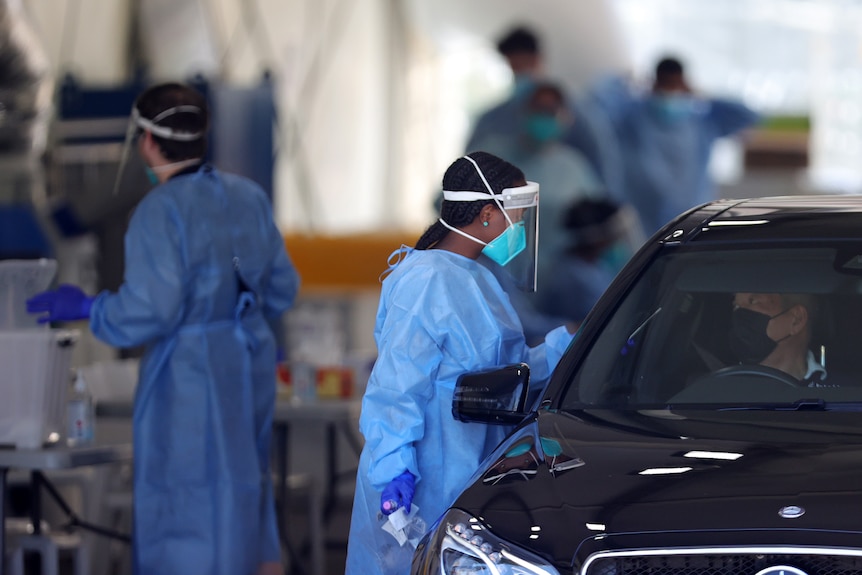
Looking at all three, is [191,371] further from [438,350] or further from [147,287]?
[438,350]

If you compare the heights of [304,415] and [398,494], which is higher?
[398,494]

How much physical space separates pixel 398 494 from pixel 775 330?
1.01 m

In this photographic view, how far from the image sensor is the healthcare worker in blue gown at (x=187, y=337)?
425 centimetres

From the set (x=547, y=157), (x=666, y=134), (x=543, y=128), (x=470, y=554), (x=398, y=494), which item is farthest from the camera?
(x=666, y=134)

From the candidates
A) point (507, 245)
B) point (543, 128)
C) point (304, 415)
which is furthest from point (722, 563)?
point (543, 128)

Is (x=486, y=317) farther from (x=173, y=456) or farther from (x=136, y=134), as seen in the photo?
(x=136, y=134)

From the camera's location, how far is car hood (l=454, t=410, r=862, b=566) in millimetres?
2350

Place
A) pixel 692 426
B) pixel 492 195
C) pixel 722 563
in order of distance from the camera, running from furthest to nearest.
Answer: pixel 492 195 → pixel 692 426 → pixel 722 563

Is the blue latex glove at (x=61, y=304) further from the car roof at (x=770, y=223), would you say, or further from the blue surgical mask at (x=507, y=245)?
the car roof at (x=770, y=223)

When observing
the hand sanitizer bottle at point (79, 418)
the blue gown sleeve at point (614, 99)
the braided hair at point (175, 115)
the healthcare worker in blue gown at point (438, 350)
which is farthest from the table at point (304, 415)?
the blue gown sleeve at point (614, 99)

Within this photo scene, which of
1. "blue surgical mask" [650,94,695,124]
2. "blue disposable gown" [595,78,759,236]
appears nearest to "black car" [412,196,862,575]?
"blue surgical mask" [650,94,695,124]

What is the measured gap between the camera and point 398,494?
3086 mm

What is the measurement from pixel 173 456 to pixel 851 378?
2.22 m

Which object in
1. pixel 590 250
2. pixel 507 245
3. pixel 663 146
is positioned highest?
pixel 663 146
